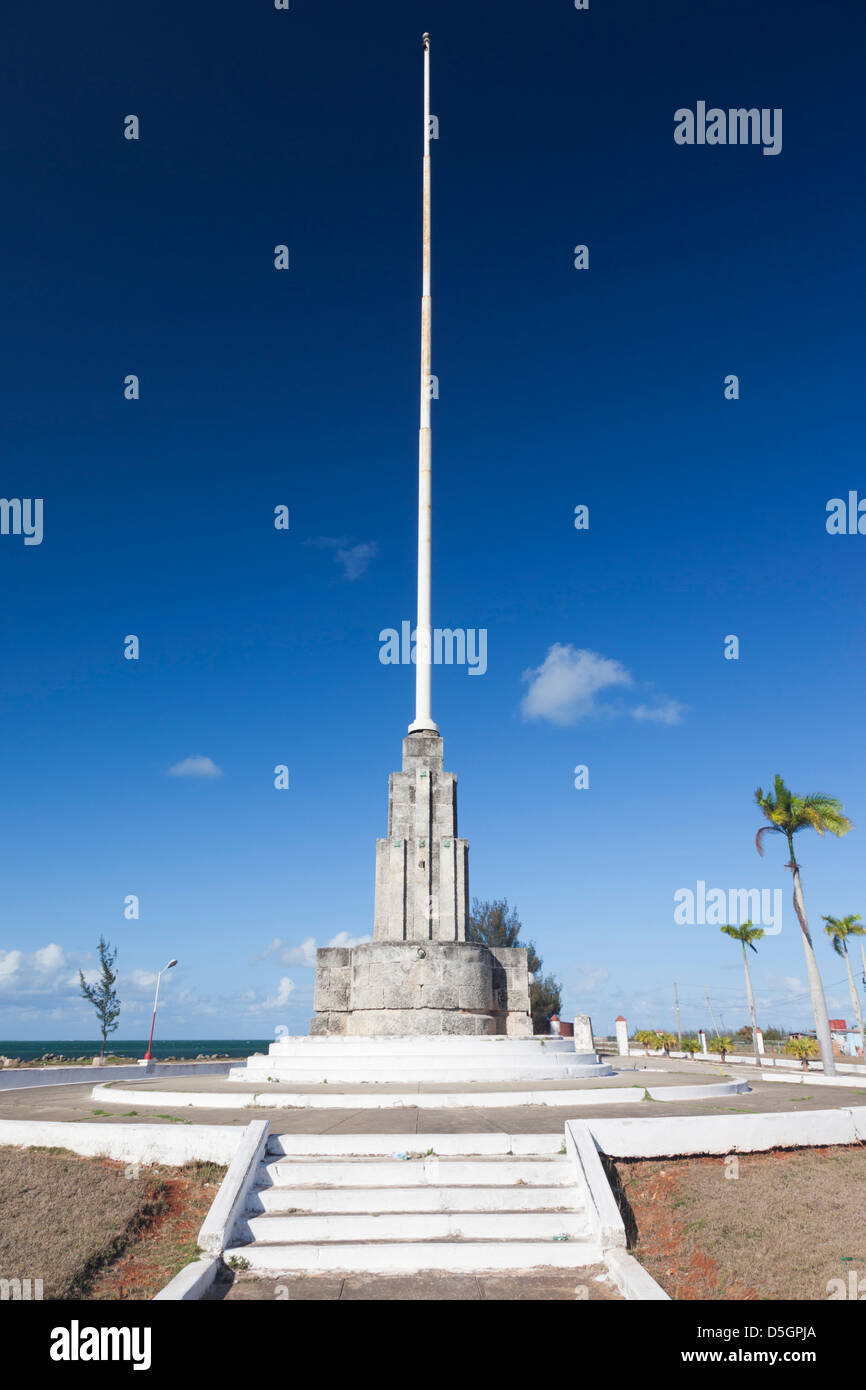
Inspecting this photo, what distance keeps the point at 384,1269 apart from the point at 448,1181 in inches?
55.5

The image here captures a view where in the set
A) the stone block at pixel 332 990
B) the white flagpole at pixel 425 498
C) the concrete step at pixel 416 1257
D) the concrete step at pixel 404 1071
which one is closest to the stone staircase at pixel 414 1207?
the concrete step at pixel 416 1257

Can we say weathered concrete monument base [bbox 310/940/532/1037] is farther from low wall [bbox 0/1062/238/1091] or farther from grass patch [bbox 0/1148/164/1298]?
grass patch [bbox 0/1148/164/1298]

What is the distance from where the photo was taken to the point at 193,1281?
6.66m

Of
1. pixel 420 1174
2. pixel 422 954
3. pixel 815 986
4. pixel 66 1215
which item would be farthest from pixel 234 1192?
pixel 815 986

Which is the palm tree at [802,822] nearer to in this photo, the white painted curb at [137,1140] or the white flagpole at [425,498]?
the white flagpole at [425,498]

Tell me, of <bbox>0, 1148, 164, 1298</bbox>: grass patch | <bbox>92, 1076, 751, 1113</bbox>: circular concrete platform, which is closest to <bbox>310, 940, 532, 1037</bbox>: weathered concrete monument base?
<bbox>92, 1076, 751, 1113</bbox>: circular concrete platform

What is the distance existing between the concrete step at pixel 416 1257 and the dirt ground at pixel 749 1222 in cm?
76

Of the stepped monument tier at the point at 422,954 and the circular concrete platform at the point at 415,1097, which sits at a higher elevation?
the stepped monument tier at the point at 422,954

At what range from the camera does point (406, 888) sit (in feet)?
66.7

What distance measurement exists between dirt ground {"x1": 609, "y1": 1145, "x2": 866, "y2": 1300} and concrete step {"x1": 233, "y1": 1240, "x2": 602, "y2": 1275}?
0.76 metres

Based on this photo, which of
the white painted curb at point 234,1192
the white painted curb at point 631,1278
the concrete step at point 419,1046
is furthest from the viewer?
the concrete step at point 419,1046

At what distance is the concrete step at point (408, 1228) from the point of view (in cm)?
773
